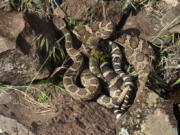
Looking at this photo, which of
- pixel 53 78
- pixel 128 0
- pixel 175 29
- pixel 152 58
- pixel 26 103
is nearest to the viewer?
pixel 26 103

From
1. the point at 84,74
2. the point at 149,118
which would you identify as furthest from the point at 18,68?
the point at 149,118

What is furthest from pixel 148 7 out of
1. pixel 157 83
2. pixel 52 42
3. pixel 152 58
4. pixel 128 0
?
pixel 157 83

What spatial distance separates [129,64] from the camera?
20.2 feet

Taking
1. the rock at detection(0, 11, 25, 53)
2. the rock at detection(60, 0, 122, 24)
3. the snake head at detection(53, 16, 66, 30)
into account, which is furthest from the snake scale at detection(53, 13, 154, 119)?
the rock at detection(0, 11, 25, 53)

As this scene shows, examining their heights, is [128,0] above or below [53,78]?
above

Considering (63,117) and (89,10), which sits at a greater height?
(89,10)

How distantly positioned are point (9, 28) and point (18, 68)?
80 cm

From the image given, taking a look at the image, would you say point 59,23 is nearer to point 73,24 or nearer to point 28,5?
point 73,24

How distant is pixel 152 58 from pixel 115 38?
1.08 meters

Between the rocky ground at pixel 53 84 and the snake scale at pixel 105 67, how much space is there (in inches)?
7.6

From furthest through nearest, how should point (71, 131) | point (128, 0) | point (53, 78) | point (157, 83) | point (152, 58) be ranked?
point (128, 0) < point (152, 58) < point (53, 78) < point (71, 131) < point (157, 83)

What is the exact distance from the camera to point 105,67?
5.73 metres

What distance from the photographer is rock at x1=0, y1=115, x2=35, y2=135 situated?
4.07 meters

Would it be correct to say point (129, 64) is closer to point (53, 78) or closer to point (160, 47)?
point (160, 47)
